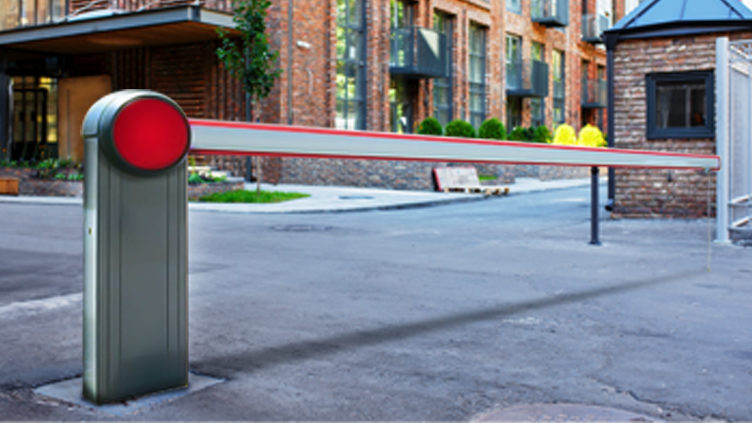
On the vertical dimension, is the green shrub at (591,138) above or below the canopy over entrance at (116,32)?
below

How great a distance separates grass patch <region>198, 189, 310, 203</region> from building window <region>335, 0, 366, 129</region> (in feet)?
22.8

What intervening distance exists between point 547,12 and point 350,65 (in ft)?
48.6

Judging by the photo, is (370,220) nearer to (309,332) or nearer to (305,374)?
(309,332)

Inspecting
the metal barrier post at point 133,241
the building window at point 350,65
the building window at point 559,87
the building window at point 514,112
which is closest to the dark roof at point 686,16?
the metal barrier post at point 133,241

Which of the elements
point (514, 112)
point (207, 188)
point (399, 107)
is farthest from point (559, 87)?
point (207, 188)

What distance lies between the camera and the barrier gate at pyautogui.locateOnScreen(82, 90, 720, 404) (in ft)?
10.4

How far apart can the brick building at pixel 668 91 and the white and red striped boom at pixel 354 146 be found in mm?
9237

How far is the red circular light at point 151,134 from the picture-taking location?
3188 millimetres

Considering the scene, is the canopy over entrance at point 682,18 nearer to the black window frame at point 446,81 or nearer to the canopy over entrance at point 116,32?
the canopy over entrance at point 116,32

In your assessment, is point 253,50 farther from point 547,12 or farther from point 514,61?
point 547,12

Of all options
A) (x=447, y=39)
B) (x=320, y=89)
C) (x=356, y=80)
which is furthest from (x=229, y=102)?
(x=447, y=39)

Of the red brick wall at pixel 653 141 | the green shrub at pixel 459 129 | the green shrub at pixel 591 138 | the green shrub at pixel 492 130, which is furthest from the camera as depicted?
the green shrub at pixel 591 138

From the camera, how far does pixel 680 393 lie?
3.76 m

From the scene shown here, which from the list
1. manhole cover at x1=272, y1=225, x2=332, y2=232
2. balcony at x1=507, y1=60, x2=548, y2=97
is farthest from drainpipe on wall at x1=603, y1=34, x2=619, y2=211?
balcony at x1=507, y1=60, x2=548, y2=97
